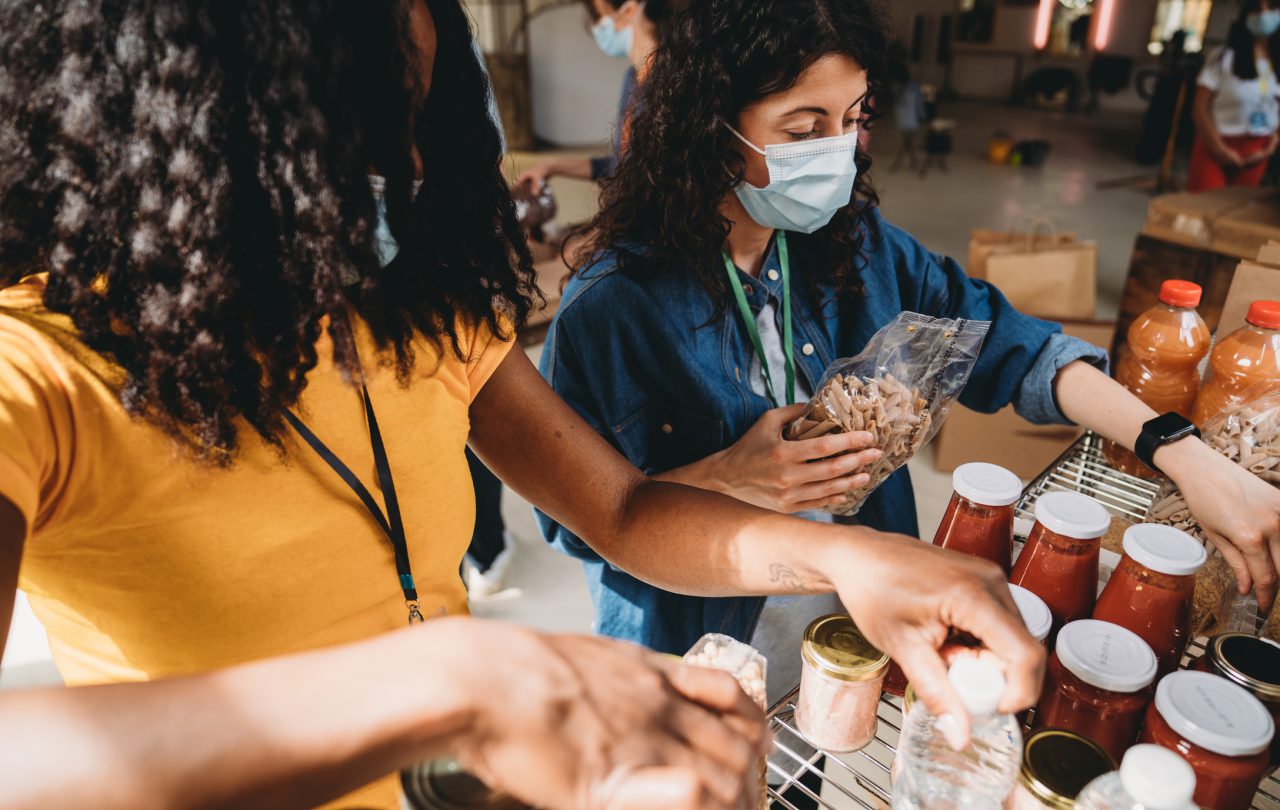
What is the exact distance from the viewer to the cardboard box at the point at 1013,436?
311cm

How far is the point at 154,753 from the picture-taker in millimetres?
457

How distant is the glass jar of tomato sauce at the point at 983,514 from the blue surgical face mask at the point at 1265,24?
4.85 m

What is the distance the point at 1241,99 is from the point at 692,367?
469cm

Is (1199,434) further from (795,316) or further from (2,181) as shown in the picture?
(2,181)

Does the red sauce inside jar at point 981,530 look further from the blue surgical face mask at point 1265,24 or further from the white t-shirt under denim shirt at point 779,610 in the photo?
the blue surgical face mask at point 1265,24

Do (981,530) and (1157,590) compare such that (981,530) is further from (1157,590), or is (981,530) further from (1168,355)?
(1168,355)

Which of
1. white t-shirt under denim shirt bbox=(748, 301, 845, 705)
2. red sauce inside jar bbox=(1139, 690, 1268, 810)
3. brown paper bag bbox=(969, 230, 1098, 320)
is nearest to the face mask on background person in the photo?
brown paper bag bbox=(969, 230, 1098, 320)

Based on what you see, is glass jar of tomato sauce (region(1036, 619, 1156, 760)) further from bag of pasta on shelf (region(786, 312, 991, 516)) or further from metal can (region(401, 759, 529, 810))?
metal can (region(401, 759, 529, 810))

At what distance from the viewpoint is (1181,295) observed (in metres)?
1.33

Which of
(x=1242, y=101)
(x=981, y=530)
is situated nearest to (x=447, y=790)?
(x=981, y=530)

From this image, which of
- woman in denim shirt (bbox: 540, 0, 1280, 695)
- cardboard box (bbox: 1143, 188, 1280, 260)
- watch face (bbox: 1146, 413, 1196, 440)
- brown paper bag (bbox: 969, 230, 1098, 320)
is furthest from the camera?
brown paper bag (bbox: 969, 230, 1098, 320)

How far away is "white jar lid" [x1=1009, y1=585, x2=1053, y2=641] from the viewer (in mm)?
855

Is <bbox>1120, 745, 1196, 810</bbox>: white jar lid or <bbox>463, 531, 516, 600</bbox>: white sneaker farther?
<bbox>463, 531, 516, 600</bbox>: white sneaker

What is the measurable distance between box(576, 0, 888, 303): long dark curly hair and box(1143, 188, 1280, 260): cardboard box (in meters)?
1.90
